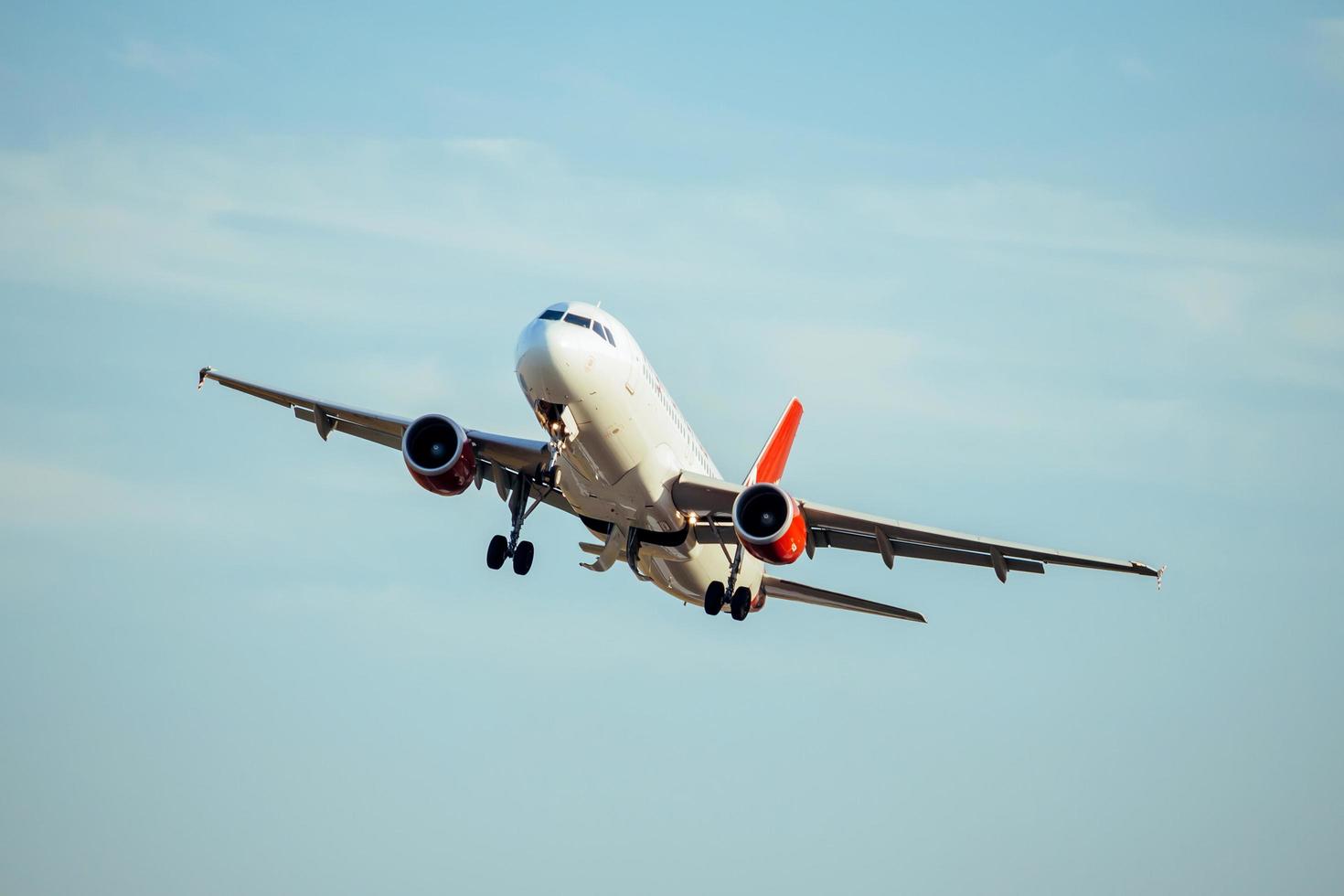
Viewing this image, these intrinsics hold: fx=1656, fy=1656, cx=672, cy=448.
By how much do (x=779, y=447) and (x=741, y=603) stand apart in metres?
8.09

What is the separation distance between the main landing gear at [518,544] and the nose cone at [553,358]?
19.7 feet

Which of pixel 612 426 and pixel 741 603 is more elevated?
pixel 612 426

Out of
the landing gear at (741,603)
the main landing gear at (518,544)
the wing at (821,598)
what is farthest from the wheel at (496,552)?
the wing at (821,598)

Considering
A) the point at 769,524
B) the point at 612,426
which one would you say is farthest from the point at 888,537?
the point at 612,426

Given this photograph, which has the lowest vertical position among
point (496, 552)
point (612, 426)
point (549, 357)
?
point (496, 552)

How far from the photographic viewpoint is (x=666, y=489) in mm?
38875

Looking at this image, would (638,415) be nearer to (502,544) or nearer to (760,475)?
(502,544)

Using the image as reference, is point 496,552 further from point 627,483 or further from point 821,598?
point 821,598

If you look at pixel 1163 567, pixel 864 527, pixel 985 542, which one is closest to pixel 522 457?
pixel 864 527

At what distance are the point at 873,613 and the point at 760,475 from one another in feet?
16.6

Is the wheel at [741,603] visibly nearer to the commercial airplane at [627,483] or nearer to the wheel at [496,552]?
the commercial airplane at [627,483]

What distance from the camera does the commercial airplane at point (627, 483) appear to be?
35.6 m

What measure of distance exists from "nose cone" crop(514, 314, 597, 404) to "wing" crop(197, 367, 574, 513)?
4.53 metres

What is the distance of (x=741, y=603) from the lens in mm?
42000
